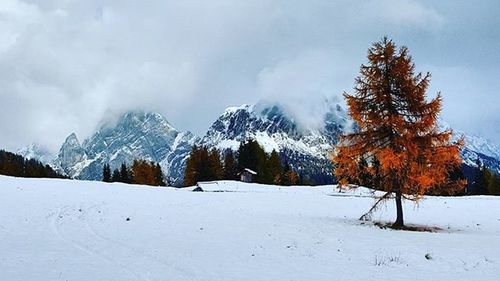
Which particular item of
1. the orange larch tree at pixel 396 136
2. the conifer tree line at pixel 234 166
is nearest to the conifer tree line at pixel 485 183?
the conifer tree line at pixel 234 166

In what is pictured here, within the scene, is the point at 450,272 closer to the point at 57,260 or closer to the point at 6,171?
the point at 57,260

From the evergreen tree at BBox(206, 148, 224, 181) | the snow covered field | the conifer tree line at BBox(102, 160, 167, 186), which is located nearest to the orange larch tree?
the snow covered field

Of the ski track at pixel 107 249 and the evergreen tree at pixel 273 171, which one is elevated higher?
the evergreen tree at pixel 273 171

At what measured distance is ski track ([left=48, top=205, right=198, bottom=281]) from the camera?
12453mm

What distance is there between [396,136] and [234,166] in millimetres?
68267

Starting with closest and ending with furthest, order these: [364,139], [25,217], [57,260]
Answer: [57,260], [25,217], [364,139]

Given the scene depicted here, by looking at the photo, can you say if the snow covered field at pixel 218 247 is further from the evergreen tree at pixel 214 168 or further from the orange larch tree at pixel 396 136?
the evergreen tree at pixel 214 168

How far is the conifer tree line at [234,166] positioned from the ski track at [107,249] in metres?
61.8

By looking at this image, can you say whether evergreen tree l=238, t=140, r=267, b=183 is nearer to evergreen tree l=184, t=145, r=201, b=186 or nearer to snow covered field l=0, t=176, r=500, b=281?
evergreen tree l=184, t=145, r=201, b=186

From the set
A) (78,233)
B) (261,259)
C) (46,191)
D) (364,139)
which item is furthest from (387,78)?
(46,191)

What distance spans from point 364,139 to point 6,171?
97.6 meters

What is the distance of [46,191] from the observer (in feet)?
124

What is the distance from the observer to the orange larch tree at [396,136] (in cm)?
2377

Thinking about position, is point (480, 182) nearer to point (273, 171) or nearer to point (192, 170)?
point (273, 171)
